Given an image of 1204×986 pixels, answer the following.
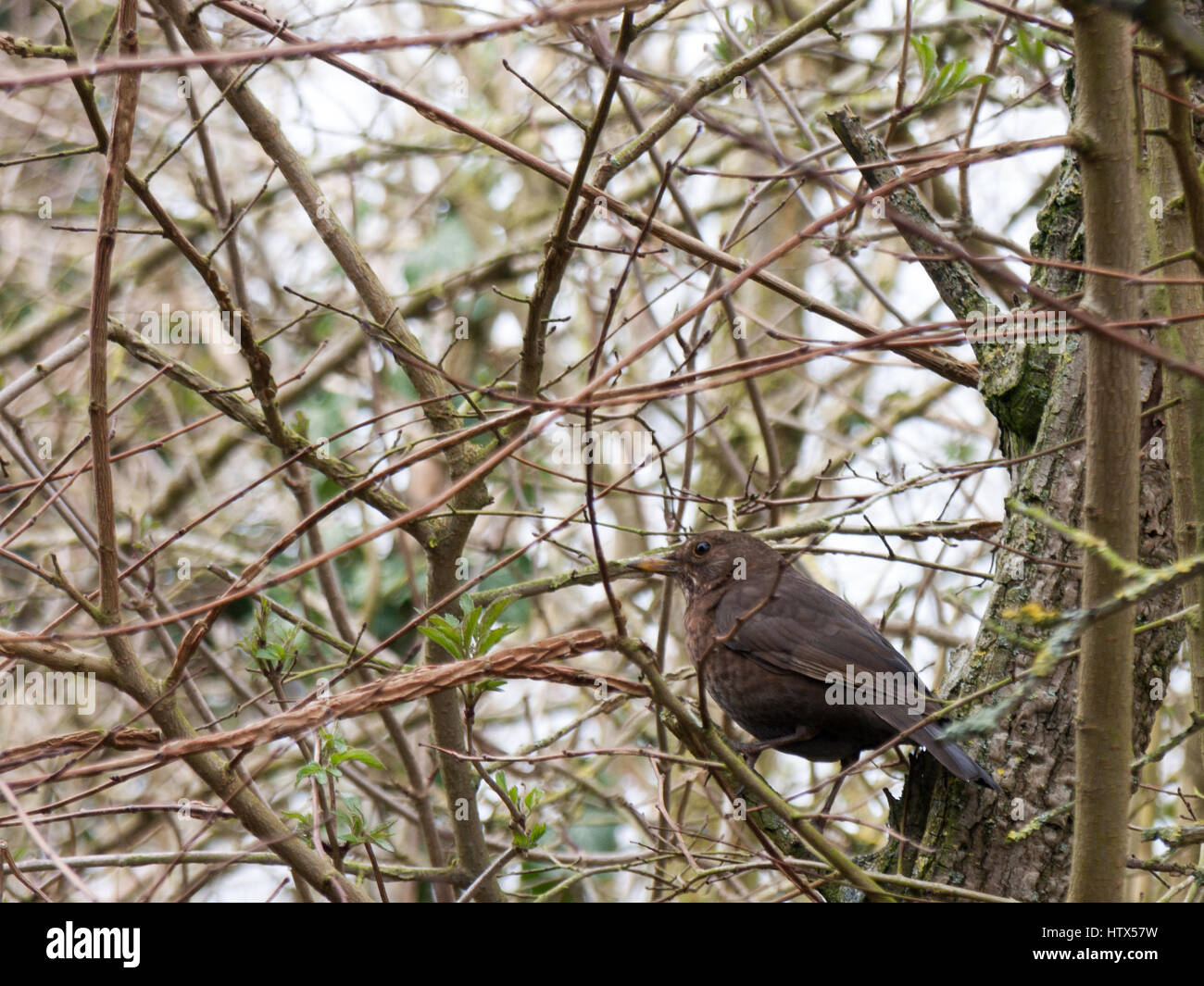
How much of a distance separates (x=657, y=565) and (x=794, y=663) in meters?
0.66

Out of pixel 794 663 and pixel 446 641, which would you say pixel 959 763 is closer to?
pixel 794 663

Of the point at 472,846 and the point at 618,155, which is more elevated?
the point at 618,155

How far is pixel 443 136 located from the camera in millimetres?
7309

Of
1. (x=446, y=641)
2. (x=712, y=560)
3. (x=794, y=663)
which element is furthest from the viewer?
(x=712, y=560)

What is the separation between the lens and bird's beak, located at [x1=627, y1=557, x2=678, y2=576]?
13.7ft

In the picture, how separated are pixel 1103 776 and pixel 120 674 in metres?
2.04

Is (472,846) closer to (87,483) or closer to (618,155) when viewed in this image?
(618,155)

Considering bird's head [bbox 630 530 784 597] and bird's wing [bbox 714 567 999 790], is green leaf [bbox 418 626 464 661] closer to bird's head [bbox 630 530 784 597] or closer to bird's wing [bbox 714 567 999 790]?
bird's wing [bbox 714 567 999 790]

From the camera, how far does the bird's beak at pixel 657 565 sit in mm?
4176

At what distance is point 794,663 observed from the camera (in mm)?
3828

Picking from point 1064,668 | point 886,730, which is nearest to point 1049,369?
point 1064,668

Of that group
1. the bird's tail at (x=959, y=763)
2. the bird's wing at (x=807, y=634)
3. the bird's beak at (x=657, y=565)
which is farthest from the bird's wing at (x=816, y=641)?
the bird's tail at (x=959, y=763)

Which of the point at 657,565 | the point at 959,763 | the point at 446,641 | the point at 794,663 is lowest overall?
the point at 959,763

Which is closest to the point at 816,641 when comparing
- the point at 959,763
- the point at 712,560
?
the point at 712,560
